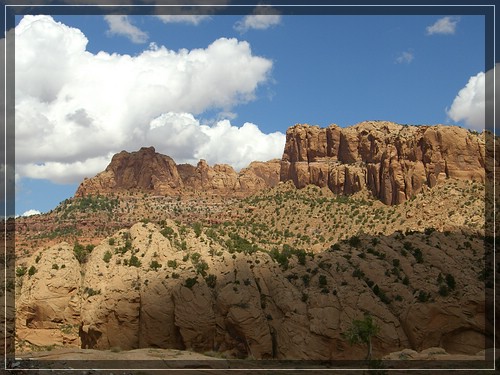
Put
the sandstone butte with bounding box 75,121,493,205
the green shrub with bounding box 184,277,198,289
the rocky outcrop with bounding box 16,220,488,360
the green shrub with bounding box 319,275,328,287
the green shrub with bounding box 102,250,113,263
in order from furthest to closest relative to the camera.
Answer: the sandstone butte with bounding box 75,121,493,205
the green shrub with bounding box 102,250,113,263
the green shrub with bounding box 319,275,328,287
the green shrub with bounding box 184,277,198,289
the rocky outcrop with bounding box 16,220,488,360

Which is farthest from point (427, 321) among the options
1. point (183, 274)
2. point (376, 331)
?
point (183, 274)

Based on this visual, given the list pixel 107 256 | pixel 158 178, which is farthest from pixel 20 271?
pixel 158 178

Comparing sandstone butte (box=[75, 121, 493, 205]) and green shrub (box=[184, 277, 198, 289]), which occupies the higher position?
sandstone butte (box=[75, 121, 493, 205])

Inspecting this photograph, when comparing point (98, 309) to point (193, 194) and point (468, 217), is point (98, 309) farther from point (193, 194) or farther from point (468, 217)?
point (193, 194)

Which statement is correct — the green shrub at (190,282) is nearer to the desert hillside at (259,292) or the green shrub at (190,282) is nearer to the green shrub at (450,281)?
the desert hillside at (259,292)

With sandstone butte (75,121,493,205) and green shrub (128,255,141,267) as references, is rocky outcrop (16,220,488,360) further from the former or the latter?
sandstone butte (75,121,493,205)

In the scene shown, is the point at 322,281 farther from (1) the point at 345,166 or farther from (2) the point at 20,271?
(1) the point at 345,166

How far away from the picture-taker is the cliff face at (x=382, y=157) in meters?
97.8

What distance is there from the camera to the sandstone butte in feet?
326

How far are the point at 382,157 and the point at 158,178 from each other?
82972 millimetres

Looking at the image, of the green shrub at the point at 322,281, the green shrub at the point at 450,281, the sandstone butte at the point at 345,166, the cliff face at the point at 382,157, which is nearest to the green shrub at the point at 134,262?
the green shrub at the point at 322,281

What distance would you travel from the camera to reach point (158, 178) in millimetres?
166625

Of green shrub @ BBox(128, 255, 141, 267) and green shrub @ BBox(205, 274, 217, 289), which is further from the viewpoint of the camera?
green shrub @ BBox(128, 255, 141, 267)

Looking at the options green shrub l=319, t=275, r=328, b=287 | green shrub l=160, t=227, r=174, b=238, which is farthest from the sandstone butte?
green shrub l=160, t=227, r=174, b=238
